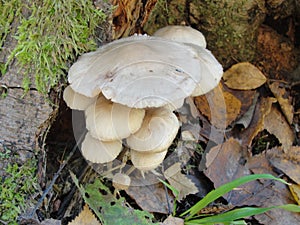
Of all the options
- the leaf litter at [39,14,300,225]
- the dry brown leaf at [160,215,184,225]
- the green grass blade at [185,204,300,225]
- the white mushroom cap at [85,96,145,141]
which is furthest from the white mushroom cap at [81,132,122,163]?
the green grass blade at [185,204,300,225]

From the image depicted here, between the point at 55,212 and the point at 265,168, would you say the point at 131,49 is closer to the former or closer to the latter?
the point at 55,212

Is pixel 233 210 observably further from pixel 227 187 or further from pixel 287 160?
pixel 287 160

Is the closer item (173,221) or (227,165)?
(173,221)

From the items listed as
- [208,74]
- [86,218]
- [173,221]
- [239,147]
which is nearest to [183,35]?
[208,74]

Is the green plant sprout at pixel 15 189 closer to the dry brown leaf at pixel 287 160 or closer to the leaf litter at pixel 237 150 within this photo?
the leaf litter at pixel 237 150

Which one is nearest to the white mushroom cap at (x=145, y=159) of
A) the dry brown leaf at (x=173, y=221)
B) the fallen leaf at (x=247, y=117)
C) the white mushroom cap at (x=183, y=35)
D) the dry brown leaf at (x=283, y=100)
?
the dry brown leaf at (x=173, y=221)

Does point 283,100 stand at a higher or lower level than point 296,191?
higher

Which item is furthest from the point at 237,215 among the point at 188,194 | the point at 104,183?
the point at 104,183

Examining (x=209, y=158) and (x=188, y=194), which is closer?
(x=188, y=194)
